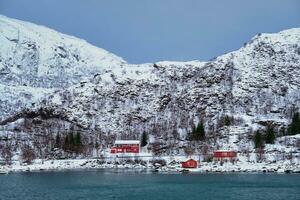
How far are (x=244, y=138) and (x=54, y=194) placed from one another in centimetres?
10207

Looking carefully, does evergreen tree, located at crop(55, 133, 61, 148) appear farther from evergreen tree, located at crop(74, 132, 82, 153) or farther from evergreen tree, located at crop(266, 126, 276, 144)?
evergreen tree, located at crop(266, 126, 276, 144)

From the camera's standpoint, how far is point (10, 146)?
18038cm

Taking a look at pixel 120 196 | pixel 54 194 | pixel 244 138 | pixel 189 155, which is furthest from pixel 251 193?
pixel 244 138

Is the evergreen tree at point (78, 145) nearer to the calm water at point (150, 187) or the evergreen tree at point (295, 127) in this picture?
the calm water at point (150, 187)

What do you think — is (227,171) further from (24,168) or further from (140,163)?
(24,168)

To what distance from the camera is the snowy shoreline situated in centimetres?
12825

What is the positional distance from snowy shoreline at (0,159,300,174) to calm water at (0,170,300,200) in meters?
16.4

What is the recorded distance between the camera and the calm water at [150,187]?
78.6m

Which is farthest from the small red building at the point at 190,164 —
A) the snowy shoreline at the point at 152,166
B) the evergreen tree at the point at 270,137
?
the evergreen tree at the point at 270,137

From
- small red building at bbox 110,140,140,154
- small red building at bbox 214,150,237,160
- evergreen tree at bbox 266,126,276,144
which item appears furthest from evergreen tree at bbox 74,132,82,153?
evergreen tree at bbox 266,126,276,144

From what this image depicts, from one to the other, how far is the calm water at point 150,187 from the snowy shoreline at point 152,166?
53.7 ft

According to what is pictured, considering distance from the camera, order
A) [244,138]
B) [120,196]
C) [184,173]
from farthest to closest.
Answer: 1. [244,138]
2. [184,173]
3. [120,196]

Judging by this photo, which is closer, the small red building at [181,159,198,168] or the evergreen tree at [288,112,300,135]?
the small red building at [181,159,198,168]

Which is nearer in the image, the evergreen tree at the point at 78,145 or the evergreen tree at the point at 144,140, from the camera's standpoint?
the evergreen tree at the point at 78,145
